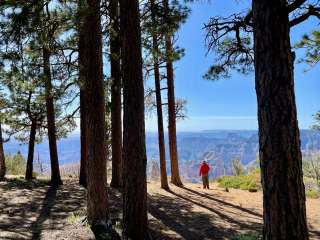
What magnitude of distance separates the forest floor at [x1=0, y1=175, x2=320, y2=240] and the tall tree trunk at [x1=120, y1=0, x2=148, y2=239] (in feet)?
4.60

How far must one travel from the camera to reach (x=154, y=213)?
12828mm

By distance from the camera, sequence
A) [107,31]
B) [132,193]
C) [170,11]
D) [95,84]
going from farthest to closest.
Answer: [107,31]
[170,11]
[95,84]
[132,193]

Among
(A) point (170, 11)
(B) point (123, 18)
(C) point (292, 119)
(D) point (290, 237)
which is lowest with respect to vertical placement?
(D) point (290, 237)

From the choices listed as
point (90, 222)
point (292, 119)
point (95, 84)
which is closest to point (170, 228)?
point (90, 222)

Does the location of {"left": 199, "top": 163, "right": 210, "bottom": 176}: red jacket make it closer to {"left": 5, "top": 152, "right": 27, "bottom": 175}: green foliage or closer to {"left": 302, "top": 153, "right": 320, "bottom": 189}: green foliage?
{"left": 302, "top": 153, "right": 320, "bottom": 189}: green foliage

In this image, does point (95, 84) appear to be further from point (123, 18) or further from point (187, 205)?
point (187, 205)

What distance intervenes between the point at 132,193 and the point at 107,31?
255 inches

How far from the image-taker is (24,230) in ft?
32.4

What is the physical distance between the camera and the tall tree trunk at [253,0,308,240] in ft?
14.9

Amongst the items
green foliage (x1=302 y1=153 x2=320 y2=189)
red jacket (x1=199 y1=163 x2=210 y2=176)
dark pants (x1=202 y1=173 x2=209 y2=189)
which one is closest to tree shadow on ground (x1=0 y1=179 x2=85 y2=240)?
red jacket (x1=199 y1=163 x2=210 y2=176)

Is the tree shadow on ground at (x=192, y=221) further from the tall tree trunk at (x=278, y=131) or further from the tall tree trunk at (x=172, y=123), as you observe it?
the tall tree trunk at (x=278, y=131)

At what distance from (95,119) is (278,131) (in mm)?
5741

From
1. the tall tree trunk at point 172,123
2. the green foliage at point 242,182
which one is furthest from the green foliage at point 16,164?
the green foliage at point 242,182

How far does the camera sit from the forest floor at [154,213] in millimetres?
Answer: 10031
